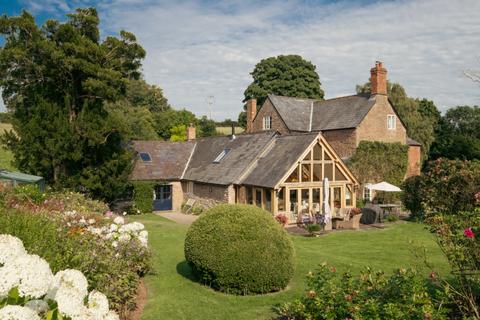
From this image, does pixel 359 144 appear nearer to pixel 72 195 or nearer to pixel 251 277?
pixel 72 195

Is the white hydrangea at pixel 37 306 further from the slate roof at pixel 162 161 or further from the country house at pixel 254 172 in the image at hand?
the slate roof at pixel 162 161

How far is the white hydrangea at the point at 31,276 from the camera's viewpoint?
106 inches

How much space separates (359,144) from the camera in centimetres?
3048

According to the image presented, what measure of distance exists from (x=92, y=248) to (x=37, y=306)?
713cm

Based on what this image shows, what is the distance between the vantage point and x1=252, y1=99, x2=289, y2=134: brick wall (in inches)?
1342

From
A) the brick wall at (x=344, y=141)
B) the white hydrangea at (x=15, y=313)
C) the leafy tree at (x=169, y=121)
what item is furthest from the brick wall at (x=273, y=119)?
the white hydrangea at (x=15, y=313)

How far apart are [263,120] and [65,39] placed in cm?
1937

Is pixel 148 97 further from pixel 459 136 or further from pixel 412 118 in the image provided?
pixel 459 136

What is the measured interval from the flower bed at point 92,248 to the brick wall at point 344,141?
22176 millimetres

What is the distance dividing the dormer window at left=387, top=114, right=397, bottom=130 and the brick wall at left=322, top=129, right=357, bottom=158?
3652 millimetres

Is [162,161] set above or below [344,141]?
below

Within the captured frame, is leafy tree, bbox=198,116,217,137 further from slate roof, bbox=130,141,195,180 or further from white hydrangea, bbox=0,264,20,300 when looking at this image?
white hydrangea, bbox=0,264,20,300

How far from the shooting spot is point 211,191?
26.2 m

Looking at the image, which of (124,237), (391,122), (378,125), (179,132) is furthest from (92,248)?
(179,132)
